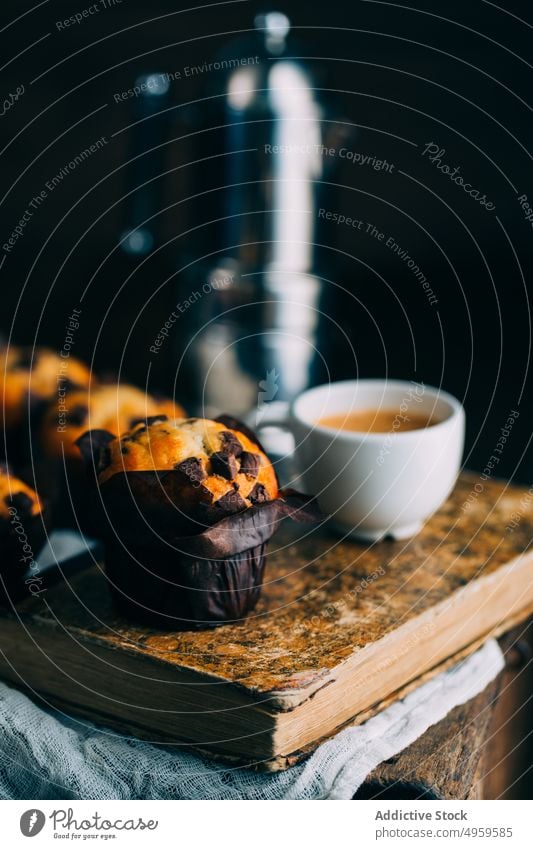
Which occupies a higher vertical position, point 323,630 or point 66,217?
point 66,217

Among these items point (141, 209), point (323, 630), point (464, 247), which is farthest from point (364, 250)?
point (323, 630)

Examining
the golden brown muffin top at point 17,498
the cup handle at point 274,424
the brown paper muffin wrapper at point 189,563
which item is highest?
the cup handle at point 274,424

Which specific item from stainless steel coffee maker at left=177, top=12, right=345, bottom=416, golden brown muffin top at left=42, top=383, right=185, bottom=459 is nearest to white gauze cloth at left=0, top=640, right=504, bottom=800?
golden brown muffin top at left=42, top=383, right=185, bottom=459

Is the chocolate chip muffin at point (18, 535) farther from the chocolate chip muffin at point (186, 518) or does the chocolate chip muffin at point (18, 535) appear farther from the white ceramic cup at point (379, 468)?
the white ceramic cup at point (379, 468)

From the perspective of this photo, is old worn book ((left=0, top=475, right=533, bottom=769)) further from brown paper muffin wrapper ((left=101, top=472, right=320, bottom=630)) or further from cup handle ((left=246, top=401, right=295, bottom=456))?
cup handle ((left=246, top=401, right=295, bottom=456))

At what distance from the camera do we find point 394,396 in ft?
2.87

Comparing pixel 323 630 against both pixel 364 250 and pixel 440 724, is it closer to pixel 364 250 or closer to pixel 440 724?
pixel 440 724

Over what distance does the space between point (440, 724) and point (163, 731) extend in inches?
7.9

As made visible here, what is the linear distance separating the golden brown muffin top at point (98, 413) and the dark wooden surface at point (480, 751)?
35cm

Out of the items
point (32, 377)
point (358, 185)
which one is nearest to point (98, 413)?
point (32, 377)

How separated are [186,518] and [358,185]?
1054 millimetres

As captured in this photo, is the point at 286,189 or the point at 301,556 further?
the point at 286,189

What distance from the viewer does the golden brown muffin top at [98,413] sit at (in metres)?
0.84

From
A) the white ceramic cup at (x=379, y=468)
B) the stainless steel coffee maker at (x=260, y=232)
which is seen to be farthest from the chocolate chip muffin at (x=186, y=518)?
the stainless steel coffee maker at (x=260, y=232)
